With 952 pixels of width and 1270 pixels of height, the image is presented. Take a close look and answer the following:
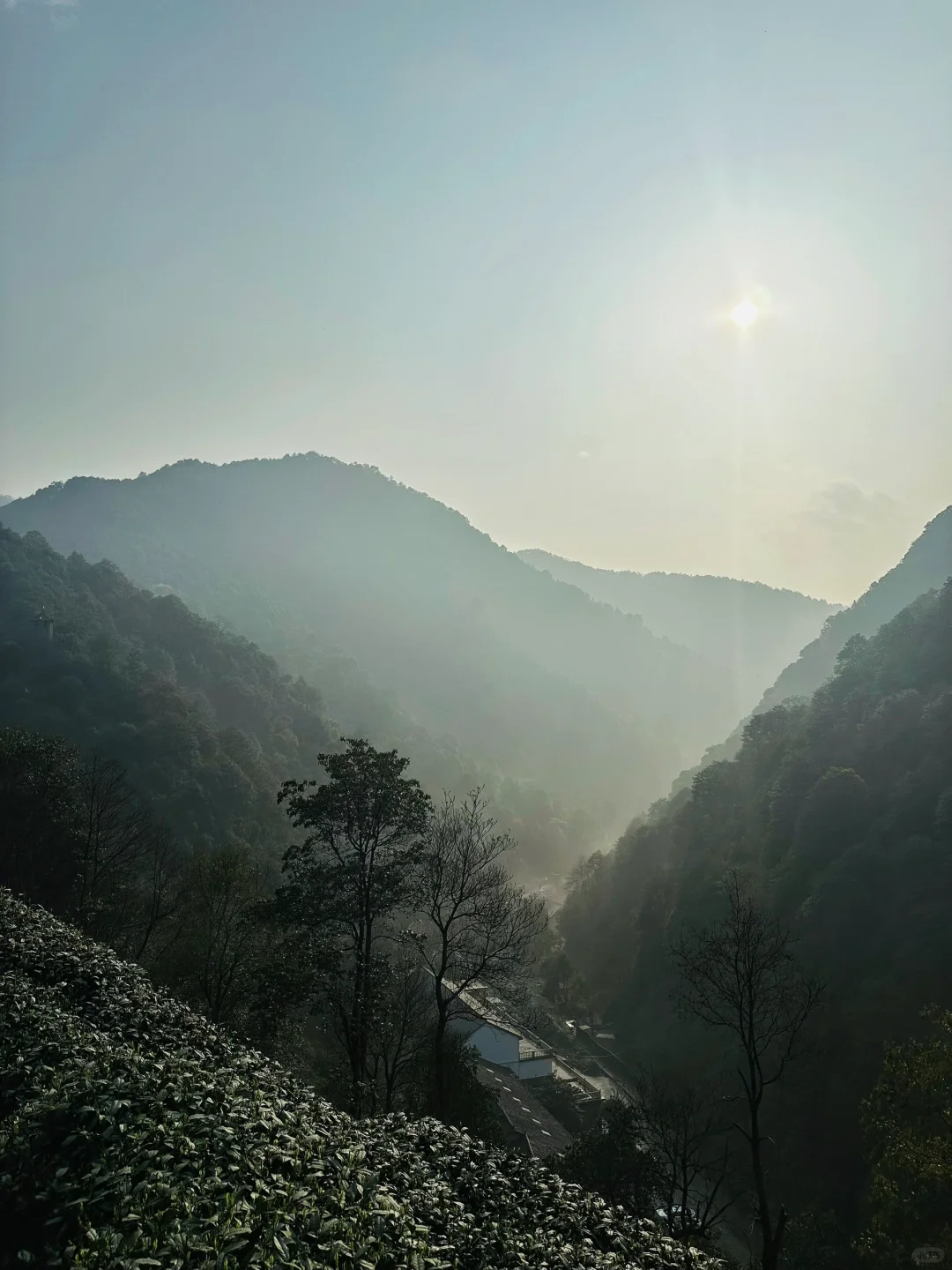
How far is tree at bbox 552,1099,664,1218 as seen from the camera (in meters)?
18.2

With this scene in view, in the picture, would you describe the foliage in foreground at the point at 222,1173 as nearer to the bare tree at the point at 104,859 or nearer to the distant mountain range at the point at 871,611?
the bare tree at the point at 104,859

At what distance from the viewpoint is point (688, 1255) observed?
6672mm

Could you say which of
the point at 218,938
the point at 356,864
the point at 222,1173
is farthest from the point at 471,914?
the point at 218,938

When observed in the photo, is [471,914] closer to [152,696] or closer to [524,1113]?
[524,1113]

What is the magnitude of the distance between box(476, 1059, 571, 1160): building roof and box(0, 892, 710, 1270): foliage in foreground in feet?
69.6

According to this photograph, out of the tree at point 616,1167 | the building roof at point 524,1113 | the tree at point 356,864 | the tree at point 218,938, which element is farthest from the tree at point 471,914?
the building roof at point 524,1113

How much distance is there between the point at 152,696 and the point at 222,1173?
63181 millimetres

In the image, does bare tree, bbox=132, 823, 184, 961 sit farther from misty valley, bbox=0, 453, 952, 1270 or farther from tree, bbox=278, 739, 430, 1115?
tree, bbox=278, 739, 430, 1115

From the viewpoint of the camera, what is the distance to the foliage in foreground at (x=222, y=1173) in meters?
4.12

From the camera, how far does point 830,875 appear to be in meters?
41.7

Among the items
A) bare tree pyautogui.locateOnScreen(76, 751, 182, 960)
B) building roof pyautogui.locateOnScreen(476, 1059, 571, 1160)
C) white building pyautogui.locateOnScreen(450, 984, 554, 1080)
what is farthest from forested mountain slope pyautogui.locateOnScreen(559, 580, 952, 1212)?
bare tree pyautogui.locateOnScreen(76, 751, 182, 960)

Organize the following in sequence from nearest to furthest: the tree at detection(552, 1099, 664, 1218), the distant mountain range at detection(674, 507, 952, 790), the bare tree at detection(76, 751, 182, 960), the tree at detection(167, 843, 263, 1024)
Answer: the tree at detection(552, 1099, 664, 1218)
the tree at detection(167, 843, 263, 1024)
the bare tree at detection(76, 751, 182, 960)
the distant mountain range at detection(674, 507, 952, 790)

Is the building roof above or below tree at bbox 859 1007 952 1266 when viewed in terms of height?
below

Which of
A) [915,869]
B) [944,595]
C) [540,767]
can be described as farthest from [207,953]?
[540,767]
